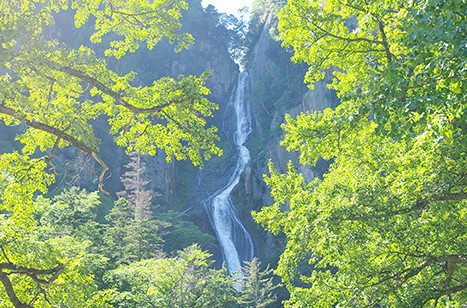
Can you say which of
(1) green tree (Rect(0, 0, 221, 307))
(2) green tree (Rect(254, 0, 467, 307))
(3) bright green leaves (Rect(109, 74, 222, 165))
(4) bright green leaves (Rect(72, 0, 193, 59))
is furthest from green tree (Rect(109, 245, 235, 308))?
(4) bright green leaves (Rect(72, 0, 193, 59))

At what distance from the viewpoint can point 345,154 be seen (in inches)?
290

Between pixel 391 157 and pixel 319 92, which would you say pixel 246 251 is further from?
pixel 391 157

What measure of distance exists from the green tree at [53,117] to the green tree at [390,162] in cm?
254

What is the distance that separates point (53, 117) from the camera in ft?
18.6

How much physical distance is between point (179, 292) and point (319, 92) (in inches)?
890

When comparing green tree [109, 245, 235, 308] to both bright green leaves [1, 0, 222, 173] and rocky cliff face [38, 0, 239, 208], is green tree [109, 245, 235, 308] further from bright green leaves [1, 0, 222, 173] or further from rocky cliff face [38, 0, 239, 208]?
Answer: rocky cliff face [38, 0, 239, 208]

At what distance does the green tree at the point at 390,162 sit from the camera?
3178 millimetres

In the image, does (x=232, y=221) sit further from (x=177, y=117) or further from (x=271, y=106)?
(x=177, y=117)

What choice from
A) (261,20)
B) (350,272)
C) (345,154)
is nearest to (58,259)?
(350,272)

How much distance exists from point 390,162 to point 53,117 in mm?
6512

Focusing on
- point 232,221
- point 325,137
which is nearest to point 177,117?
point 325,137

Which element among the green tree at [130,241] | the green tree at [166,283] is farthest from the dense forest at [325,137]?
the green tree at [130,241]

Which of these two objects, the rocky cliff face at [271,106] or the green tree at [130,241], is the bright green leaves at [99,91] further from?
the rocky cliff face at [271,106]

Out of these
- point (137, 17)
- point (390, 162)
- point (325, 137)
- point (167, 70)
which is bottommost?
point (390, 162)
